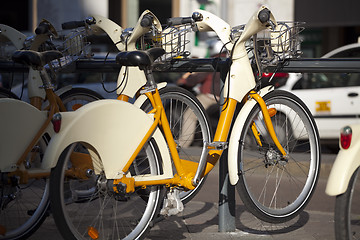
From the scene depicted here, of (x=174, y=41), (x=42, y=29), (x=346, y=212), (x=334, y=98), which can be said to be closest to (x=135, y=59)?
(x=174, y=41)

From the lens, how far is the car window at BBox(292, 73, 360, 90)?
32.6 ft

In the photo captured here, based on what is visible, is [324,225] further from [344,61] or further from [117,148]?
[117,148]

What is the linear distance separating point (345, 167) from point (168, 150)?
130cm

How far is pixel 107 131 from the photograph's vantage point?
402 centimetres

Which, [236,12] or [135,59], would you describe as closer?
[135,59]

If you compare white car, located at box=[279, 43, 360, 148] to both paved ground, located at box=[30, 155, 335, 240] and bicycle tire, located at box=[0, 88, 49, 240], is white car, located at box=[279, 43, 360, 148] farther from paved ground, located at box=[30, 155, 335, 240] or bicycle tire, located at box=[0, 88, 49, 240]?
bicycle tire, located at box=[0, 88, 49, 240]

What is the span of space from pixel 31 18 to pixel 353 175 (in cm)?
1763

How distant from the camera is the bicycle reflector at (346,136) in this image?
338 cm

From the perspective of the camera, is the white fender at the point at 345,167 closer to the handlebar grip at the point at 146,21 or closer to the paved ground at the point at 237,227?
the paved ground at the point at 237,227

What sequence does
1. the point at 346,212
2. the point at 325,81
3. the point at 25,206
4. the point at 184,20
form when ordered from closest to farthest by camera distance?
the point at 346,212, the point at 184,20, the point at 25,206, the point at 325,81

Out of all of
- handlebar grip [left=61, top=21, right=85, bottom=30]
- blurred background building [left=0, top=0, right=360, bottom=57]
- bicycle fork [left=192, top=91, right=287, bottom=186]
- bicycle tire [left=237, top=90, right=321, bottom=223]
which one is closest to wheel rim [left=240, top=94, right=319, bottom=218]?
bicycle tire [left=237, top=90, right=321, bottom=223]

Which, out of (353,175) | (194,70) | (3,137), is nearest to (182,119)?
(194,70)

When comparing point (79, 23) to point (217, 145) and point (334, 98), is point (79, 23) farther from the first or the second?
point (334, 98)

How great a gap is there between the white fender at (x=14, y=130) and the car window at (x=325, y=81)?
251 inches
